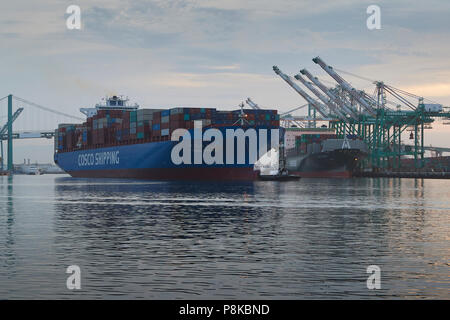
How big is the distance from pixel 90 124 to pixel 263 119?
44466mm

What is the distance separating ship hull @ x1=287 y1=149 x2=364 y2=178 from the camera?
138 meters

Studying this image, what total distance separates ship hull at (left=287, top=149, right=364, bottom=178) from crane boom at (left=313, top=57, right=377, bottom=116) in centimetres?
979

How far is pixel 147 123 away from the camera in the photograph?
116438 mm

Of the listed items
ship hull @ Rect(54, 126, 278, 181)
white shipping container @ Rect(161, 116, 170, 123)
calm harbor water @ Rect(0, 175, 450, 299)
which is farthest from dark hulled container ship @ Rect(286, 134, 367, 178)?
calm harbor water @ Rect(0, 175, 450, 299)

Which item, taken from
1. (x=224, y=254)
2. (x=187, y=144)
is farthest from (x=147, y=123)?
(x=224, y=254)

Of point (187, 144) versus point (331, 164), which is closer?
point (187, 144)

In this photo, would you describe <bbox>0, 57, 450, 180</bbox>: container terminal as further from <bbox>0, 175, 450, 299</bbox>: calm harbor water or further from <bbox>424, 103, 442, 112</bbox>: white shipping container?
<bbox>0, 175, 450, 299</bbox>: calm harbor water

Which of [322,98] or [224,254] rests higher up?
[322,98]

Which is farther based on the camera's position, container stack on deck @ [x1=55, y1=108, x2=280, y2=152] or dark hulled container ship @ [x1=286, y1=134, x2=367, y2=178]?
dark hulled container ship @ [x1=286, y1=134, x2=367, y2=178]

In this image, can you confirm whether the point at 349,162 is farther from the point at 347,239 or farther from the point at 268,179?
the point at 347,239

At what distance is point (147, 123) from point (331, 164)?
44.1 metres
